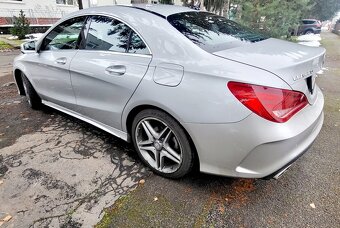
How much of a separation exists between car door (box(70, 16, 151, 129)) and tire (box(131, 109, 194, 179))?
285 mm

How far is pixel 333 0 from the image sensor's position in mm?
28703

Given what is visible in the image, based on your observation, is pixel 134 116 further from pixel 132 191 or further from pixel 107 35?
pixel 107 35

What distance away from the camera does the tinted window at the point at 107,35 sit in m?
2.84

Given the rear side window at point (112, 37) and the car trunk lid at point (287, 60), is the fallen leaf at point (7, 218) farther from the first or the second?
the car trunk lid at point (287, 60)

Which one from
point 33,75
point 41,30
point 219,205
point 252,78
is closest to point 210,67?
point 252,78

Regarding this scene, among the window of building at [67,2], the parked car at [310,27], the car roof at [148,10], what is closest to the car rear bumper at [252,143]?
the car roof at [148,10]

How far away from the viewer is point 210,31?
9.12 feet

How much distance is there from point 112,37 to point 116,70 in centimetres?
44

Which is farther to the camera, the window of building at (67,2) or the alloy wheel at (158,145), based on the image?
the window of building at (67,2)

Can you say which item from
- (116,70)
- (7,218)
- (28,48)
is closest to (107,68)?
(116,70)

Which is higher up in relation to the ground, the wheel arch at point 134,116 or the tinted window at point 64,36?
the tinted window at point 64,36

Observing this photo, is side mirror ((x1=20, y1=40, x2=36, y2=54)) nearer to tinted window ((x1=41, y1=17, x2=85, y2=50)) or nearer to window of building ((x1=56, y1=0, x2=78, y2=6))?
tinted window ((x1=41, y1=17, x2=85, y2=50))

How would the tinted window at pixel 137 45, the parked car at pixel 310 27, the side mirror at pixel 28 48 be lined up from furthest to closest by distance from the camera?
1. the parked car at pixel 310 27
2. the side mirror at pixel 28 48
3. the tinted window at pixel 137 45

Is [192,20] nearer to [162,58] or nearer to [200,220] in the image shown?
[162,58]
